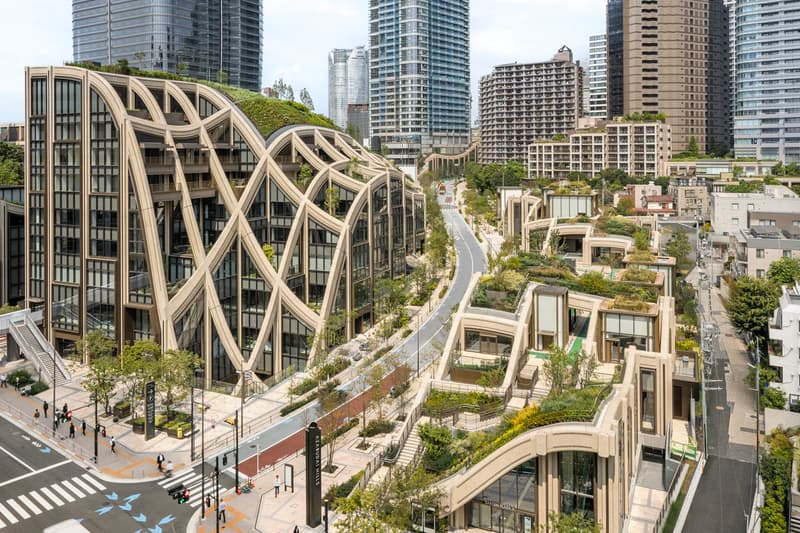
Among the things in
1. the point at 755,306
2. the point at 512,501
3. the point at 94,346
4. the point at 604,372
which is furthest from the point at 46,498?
the point at 755,306

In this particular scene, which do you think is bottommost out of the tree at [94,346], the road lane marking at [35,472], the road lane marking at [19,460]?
the road lane marking at [35,472]

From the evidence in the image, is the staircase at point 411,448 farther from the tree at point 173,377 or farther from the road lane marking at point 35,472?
the road lane marking at point 35,472

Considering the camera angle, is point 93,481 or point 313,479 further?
point 93,481

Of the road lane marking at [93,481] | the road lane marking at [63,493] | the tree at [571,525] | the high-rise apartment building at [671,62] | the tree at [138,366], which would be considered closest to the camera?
the tree at [571,525]

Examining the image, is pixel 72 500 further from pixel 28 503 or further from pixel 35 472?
pixel 35 472

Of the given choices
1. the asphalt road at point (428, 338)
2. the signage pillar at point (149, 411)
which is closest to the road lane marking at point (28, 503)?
the signage pillar at point (149, 411)

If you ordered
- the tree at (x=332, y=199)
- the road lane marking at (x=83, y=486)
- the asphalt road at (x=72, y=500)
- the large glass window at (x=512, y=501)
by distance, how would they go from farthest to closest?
the tree at (x=332, y=199) → the road lane marking at (x=83, y=486) → the asphalt road at (x=72, y=500) → the large glass window at (x=512, y=501)

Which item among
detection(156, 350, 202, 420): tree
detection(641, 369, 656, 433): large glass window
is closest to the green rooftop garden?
detection(156, 350, 202, 420): tree
